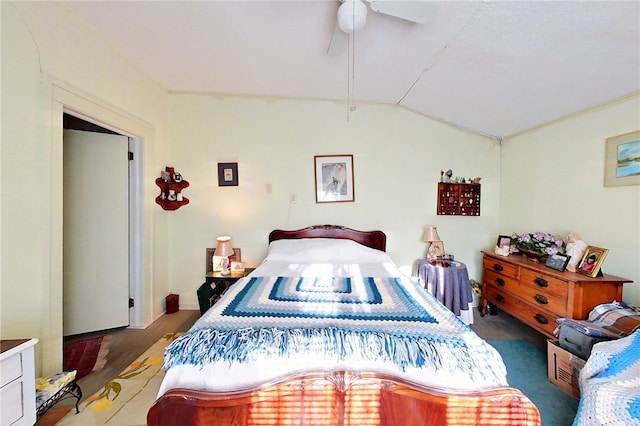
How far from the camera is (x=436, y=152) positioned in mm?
2984

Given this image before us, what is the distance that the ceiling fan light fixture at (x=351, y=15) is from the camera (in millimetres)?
1392

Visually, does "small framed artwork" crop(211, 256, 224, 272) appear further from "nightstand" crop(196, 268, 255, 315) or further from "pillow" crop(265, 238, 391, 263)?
"pillow" crop(265, 238, 391, 263)

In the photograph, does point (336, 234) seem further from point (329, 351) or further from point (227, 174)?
point (329, 351)

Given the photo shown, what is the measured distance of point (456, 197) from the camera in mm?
2977

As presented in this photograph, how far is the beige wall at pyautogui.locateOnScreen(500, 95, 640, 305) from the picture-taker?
72.8 inches

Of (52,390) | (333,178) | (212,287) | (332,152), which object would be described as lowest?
(52,390)

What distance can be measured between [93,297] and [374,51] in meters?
3.50

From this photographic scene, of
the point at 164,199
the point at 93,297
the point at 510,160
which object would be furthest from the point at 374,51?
the point at 93,297

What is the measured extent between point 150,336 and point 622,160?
440 cm

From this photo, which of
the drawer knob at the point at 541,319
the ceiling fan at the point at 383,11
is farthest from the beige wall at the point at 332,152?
the ceiling fan at the point at 383,11

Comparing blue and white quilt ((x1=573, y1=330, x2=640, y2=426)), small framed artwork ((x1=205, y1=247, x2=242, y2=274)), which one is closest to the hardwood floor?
small framed artwork ((x1=205, y1=247, x2=242, y2=274))

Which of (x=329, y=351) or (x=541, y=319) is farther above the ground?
(x=329, y=351)

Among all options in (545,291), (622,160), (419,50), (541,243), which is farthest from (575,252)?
(419,50)

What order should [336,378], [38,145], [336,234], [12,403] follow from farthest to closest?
[336,234]
[38,145]
[12,403]
[336,378]
